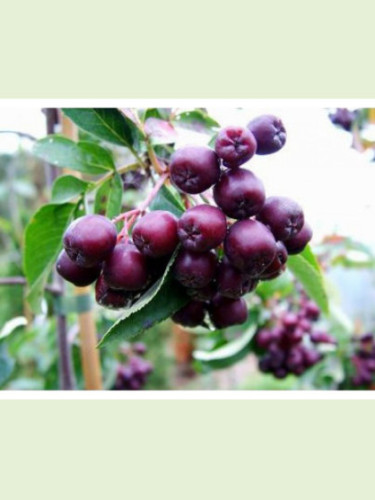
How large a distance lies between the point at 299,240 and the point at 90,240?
30 cm

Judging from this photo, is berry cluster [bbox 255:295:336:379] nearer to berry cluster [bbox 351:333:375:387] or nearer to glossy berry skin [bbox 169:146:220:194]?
berry cluster [bbox 351:333:375:387]

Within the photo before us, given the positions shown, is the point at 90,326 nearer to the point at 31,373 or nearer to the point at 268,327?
the point at 268,327

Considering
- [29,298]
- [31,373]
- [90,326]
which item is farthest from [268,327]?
[31,373]

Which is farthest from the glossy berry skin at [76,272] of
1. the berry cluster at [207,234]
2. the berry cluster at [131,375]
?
the berry cluster at [131,375]

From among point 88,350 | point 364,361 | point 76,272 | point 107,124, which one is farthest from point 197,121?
point 364,361

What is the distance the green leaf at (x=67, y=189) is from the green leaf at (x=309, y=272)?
39cm

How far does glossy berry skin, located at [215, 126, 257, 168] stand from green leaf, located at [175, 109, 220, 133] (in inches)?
9.2

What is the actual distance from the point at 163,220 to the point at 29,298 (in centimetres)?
45

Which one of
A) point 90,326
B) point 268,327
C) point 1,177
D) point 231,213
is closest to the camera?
point 231,213

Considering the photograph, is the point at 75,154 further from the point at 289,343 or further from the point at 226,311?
the point at 289,343

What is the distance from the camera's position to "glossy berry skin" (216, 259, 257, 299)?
2.40 feet

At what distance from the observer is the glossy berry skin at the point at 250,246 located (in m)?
0.67

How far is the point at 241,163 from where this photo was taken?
70cm

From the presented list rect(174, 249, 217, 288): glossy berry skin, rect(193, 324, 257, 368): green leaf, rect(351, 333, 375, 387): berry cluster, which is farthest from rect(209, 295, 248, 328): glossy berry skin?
rect(351, 333, 375, 387): berry cluster
